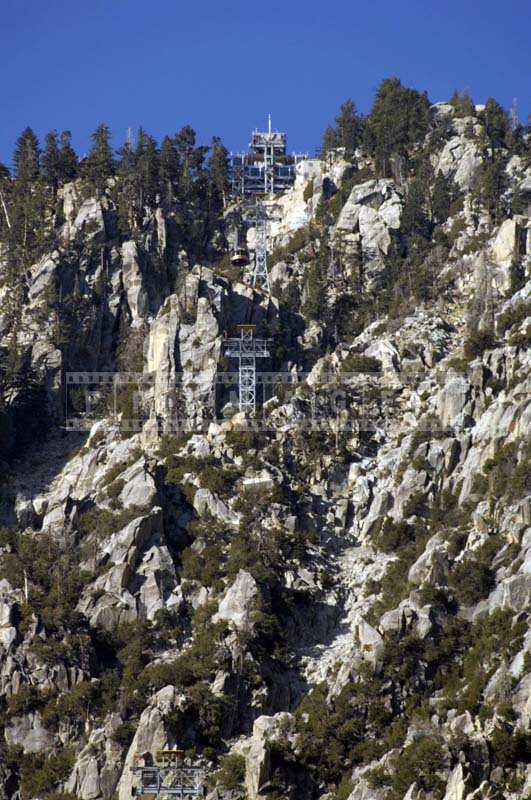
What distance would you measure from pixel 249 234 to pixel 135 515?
134 ft

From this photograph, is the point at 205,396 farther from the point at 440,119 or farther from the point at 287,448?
the point at 440,119

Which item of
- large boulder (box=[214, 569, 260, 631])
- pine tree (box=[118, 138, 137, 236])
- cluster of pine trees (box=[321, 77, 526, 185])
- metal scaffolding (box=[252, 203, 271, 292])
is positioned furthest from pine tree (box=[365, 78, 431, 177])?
large boulder (box=[214, 569, 260, 631])

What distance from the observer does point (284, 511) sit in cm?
10156

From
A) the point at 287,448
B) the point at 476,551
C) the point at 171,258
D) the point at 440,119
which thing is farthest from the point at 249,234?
the point at 476,551

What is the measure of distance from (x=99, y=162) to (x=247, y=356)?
31881 mm

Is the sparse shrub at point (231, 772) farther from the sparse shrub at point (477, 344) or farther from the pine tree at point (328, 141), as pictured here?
the pine tree at point (328, 141)

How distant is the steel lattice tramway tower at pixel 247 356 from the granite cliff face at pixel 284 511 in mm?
1081

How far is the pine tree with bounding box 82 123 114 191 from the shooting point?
13550 centimetres

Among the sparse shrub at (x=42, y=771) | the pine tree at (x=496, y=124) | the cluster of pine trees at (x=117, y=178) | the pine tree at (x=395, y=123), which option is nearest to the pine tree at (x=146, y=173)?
the cluster of pine trees at (x=117, y=178)

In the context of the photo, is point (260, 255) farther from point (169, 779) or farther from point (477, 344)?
point (169, 779)

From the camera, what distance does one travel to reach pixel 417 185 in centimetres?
13100

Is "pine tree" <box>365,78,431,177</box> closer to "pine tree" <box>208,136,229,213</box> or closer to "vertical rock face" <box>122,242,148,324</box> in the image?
"pine tree" <box>208,136,229,213</box>

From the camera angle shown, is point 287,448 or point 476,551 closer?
point 476,551

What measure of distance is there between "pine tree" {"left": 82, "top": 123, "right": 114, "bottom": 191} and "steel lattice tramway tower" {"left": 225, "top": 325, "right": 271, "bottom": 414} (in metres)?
25.6
